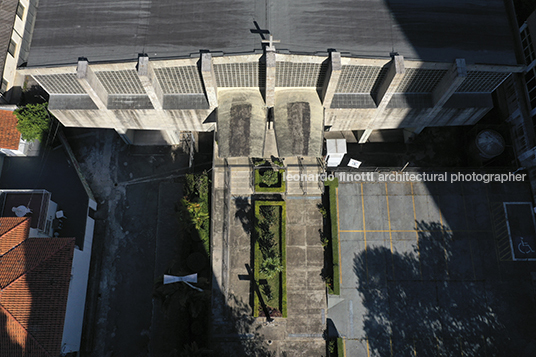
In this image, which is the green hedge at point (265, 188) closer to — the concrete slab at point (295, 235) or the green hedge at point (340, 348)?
the concrete slab at point (295, 235)

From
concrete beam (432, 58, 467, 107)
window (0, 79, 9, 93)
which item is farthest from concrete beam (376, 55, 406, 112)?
window (0, 79, 9, 93)

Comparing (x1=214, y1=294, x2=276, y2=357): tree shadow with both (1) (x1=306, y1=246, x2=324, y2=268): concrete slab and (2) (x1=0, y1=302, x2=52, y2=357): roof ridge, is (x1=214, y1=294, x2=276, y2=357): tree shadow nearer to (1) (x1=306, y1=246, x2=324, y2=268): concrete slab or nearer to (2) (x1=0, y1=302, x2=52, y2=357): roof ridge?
(1) (x1=306, y1=246, x2=324, y2=268): concrete slab

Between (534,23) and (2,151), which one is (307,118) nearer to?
(534,23)

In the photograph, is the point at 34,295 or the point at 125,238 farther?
the point at 125,238

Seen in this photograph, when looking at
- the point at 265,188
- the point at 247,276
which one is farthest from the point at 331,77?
the point at 247,276

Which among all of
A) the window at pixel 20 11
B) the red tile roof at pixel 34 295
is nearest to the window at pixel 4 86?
the window at pixel 20 11

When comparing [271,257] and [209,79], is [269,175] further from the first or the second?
[209,79]
